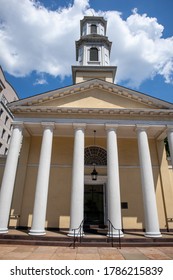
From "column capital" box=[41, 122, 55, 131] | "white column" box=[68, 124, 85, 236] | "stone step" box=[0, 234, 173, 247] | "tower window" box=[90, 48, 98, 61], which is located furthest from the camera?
"tower window" box=[90, 48, 98, 61]

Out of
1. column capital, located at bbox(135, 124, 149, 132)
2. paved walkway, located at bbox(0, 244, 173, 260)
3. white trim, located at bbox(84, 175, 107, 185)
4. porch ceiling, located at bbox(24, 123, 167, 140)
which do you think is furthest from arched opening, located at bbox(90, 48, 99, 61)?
paved walkway, located at bbox(0, 244, 173, 260)

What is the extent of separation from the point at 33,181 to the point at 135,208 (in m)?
8.16

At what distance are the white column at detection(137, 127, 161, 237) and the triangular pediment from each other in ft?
8.13

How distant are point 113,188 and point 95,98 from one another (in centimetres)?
688

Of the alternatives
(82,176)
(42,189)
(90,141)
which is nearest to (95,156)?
(90,141)

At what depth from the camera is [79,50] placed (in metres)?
21.7

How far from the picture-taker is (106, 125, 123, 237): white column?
9.59 meters

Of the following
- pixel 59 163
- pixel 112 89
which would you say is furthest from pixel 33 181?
pixel 112 89

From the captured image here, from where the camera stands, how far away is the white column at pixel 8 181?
9.70m

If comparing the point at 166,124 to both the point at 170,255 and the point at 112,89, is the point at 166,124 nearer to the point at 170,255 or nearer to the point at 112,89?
the point at 112,89

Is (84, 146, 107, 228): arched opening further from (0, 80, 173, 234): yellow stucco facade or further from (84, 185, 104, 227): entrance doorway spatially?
(0, 80, 173, 234): yellow stucco facade

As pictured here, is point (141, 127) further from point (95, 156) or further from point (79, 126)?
point (95, 156)

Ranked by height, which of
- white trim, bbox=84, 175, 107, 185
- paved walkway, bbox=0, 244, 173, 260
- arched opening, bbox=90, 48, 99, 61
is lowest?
paved walkway, bbox=0, 244, 173, 260
